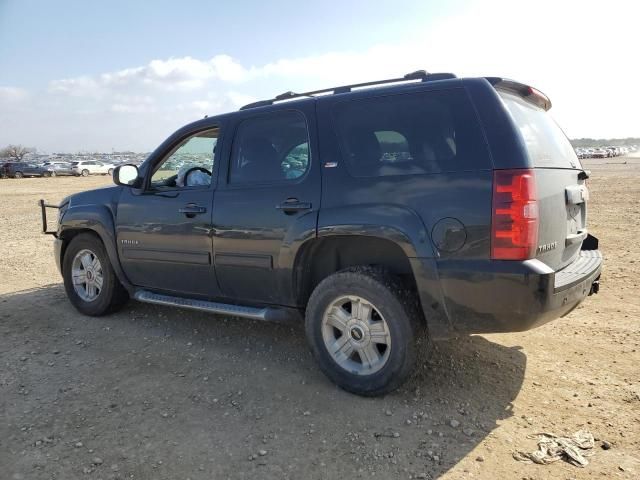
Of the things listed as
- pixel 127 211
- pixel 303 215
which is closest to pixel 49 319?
pixel 127 211

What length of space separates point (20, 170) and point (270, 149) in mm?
42482

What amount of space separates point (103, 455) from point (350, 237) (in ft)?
6.54

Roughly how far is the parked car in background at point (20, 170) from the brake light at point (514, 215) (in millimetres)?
44103

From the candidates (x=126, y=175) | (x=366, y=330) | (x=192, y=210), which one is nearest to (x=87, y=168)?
(x=126, y=175)

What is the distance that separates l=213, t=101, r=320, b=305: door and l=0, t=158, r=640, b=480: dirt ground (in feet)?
2.27

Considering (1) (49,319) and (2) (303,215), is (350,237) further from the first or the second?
(1) (49,319)

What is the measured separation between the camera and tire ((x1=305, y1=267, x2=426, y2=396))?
10.6 feet

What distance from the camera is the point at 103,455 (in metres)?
2.82

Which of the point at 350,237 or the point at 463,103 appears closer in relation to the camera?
the point at 463,103

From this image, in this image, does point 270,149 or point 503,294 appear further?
point 270,149

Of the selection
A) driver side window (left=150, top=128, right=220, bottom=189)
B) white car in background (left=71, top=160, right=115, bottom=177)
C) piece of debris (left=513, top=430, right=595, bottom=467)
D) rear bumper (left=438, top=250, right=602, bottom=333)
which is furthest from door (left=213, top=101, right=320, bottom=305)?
white car in background (left=71, top=160, right=115, bottom=177)

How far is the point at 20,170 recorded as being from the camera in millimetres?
39469

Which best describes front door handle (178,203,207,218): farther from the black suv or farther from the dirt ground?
the dirt ground

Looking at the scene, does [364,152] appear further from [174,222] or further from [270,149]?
[174,222]
